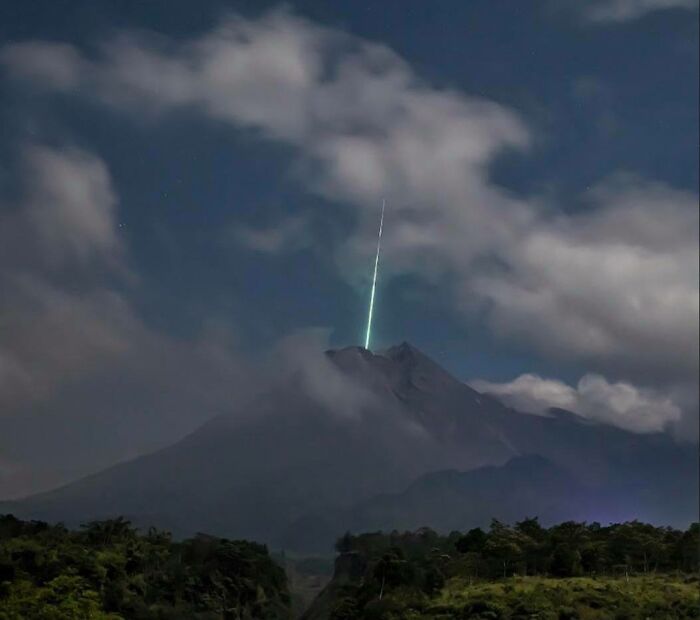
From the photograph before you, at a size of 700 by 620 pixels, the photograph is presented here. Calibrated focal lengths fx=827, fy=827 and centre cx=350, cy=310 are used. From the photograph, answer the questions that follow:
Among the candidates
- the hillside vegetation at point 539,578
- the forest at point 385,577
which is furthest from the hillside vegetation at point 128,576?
the hillside vegetation at point 539,578

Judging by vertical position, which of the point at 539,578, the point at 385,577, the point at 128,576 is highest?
the point at 539,578

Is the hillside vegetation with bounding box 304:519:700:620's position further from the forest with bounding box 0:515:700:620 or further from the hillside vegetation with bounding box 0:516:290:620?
the hillside vegetation with bounding box 0:516:290:620

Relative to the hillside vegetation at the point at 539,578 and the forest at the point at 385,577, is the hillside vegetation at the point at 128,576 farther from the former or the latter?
the hillside vegetation at the point at 539,578

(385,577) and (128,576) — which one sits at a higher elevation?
(385,577)

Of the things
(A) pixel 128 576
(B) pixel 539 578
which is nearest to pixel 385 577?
(B) pixel 539 578

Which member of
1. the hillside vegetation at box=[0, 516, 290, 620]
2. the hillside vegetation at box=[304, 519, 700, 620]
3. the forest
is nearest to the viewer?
the hillside vegetation at box=[0, 516, 290, 620]

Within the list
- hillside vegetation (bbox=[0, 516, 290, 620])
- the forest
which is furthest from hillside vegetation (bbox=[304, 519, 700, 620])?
hillside vegetation (bbox=[0, 516, 290, 620])

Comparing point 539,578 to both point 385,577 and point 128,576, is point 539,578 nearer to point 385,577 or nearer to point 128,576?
point 385,577
